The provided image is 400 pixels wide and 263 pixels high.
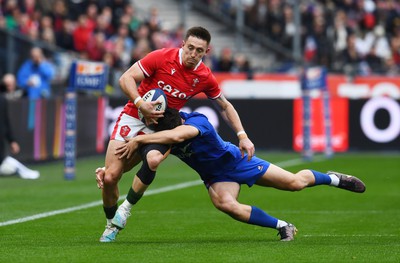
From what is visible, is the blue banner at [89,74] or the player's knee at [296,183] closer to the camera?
the player's knee at [296,183]

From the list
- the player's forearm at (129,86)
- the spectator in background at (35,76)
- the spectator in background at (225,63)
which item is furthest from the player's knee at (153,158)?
the spectator in background at (225,63)

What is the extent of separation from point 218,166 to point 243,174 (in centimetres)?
26

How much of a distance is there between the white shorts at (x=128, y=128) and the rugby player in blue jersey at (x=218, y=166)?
25 centimetres

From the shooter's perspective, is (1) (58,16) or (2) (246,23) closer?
(1) (58,16)

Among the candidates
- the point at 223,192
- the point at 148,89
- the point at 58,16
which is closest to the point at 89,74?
the point at 148,89

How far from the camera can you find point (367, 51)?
36094 mm

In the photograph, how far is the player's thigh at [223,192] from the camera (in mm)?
11102

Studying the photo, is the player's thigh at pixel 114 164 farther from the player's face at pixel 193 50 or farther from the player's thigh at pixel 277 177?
the player's thigh at pixel 277 177

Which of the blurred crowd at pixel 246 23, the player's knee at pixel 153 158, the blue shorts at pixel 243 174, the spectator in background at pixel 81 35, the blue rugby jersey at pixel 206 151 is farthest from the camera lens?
the spectator in background at pixel 81 35

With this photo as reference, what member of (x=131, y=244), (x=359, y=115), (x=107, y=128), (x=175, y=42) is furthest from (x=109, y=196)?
(x=175, y=42)

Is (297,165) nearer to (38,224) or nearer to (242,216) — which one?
(38,224)

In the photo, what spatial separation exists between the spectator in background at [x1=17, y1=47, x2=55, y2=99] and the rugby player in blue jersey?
1394 cm

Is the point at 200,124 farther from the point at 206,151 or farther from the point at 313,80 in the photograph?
the point at 313,80

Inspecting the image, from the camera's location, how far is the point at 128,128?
37.1 ft
